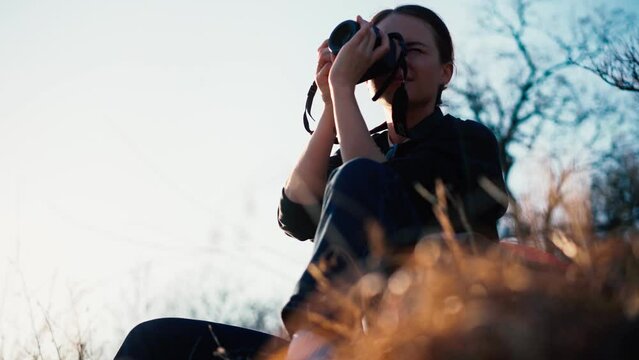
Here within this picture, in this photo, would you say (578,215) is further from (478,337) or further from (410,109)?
(410,109)

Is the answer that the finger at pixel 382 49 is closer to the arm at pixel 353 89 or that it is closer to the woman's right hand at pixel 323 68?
the arm at pixel 353 89

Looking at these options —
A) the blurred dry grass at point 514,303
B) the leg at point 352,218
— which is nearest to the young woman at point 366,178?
the leg at point 352,218

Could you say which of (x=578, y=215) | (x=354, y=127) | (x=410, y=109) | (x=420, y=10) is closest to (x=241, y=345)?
(x=354, y=127)

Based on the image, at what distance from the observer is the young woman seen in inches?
43.5

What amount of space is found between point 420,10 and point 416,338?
1.48 meters

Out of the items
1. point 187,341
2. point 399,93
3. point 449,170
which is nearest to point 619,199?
point 449,170

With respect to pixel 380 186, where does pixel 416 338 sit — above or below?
below

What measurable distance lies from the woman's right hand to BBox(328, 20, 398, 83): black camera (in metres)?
0.05

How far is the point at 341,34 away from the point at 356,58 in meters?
0.17

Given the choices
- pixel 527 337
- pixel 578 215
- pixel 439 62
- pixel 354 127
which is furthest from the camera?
pixel 439 62

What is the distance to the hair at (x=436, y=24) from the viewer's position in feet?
6.91

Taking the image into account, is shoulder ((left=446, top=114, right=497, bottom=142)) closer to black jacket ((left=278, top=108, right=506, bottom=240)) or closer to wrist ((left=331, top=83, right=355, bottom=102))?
black jacket ((left=278, top=108, right=506, bottom=240))

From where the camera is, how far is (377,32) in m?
1.94

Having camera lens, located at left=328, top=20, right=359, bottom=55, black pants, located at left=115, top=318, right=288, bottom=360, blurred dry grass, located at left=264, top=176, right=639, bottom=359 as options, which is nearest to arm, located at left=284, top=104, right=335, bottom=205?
camera lens, located at left=328, top=20, right=359, bottom=55
